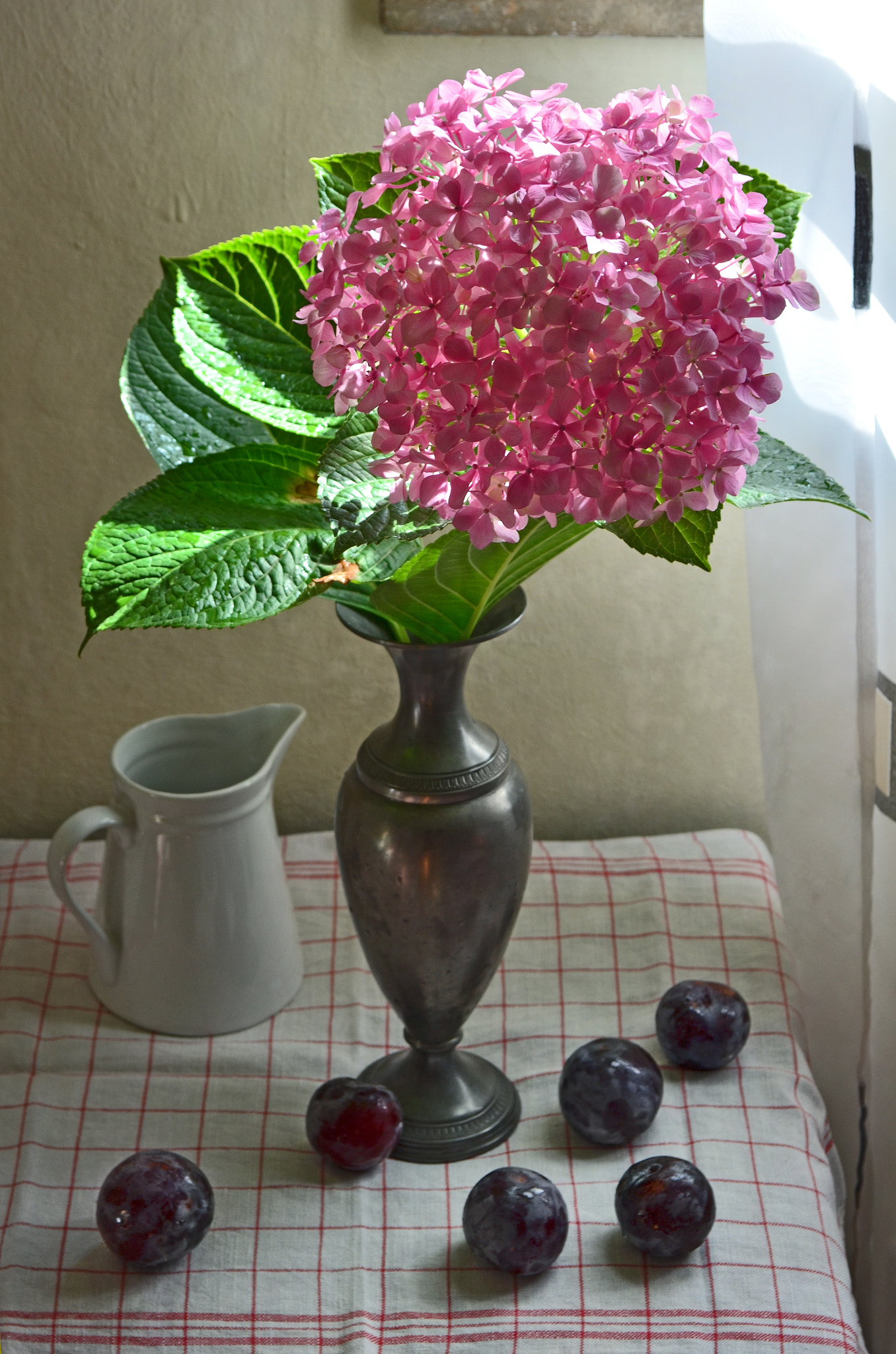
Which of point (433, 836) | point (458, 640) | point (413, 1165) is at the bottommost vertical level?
point (413, 1165)

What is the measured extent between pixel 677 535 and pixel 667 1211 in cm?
44

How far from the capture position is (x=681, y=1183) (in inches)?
31.7

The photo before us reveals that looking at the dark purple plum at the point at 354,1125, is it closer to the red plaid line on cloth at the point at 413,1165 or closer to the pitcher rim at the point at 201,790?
the red plaid line on cloth at the point at 413,1165

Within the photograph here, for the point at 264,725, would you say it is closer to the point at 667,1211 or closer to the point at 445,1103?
the point at 445,1103

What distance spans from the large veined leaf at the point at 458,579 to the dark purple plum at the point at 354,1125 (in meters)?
0.32

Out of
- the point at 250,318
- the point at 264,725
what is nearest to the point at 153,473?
the point at 264,725

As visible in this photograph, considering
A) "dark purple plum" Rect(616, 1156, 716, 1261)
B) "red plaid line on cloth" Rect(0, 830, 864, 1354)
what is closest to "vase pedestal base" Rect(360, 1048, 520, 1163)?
"red plaid line on cloth" Rect(0, 830, 864, 1354)

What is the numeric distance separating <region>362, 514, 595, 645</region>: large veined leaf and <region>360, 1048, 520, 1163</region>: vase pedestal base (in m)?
0.34

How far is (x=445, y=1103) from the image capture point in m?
0.92

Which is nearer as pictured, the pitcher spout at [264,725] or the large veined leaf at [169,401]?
the large veined leaf at [169,401]

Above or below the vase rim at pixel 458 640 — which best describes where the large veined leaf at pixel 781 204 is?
above

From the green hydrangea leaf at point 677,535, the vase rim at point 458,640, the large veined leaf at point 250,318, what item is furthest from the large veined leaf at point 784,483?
the large veined leaf at point 250,318

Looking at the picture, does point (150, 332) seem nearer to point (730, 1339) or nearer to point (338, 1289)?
point (338, 1289)

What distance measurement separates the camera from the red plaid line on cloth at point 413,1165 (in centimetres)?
77
